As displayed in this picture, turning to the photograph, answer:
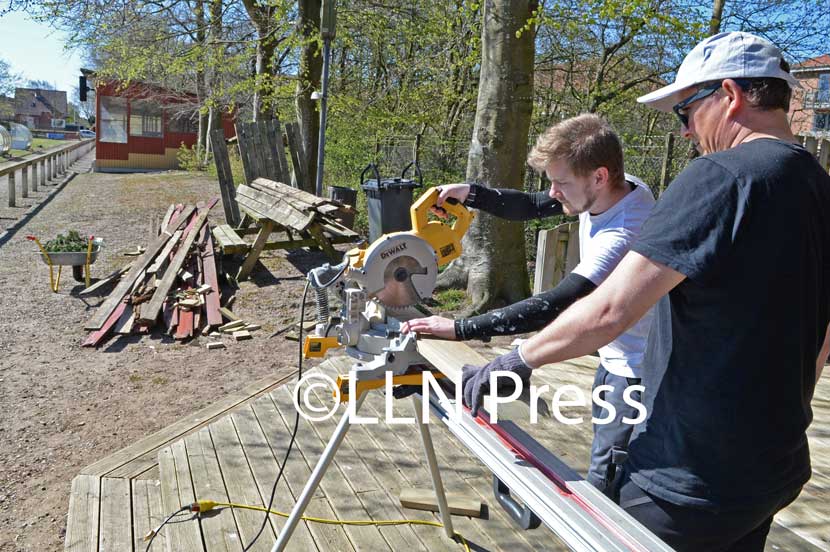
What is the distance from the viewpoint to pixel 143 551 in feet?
9.41

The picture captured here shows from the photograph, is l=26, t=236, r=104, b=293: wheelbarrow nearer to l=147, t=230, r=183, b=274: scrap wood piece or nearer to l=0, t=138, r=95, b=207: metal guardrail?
l=147, t=230, r=183, b=274: scrap wood piece

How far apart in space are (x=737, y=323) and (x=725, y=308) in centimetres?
4

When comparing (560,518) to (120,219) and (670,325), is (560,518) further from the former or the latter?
(120,219)

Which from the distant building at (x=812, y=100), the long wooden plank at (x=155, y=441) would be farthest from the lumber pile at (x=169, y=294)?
the distant building at (x=812, y=100)

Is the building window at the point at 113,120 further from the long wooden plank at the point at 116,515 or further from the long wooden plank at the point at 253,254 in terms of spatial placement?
the long wooden plank at the point at 116,515

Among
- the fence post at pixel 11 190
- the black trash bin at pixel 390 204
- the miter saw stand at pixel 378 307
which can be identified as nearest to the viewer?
the miter saw stand at pixel 378 307

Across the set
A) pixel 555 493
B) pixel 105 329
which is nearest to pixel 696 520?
pixel 555 493

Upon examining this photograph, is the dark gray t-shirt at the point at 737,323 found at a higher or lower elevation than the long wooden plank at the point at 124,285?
higher

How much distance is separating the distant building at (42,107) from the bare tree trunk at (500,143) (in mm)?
95607

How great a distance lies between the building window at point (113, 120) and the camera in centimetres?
2852

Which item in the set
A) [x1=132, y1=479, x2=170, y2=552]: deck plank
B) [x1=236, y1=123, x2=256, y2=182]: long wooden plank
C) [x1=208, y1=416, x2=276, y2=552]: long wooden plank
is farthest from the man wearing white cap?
[x1=236, y1=123, x2=256, y2=182]: long wooden plank

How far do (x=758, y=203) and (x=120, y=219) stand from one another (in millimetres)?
14477

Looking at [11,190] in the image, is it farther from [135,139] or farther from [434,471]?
[434,471]

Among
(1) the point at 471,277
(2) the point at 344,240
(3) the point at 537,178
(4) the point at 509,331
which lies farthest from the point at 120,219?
(4) the point at 509,331
